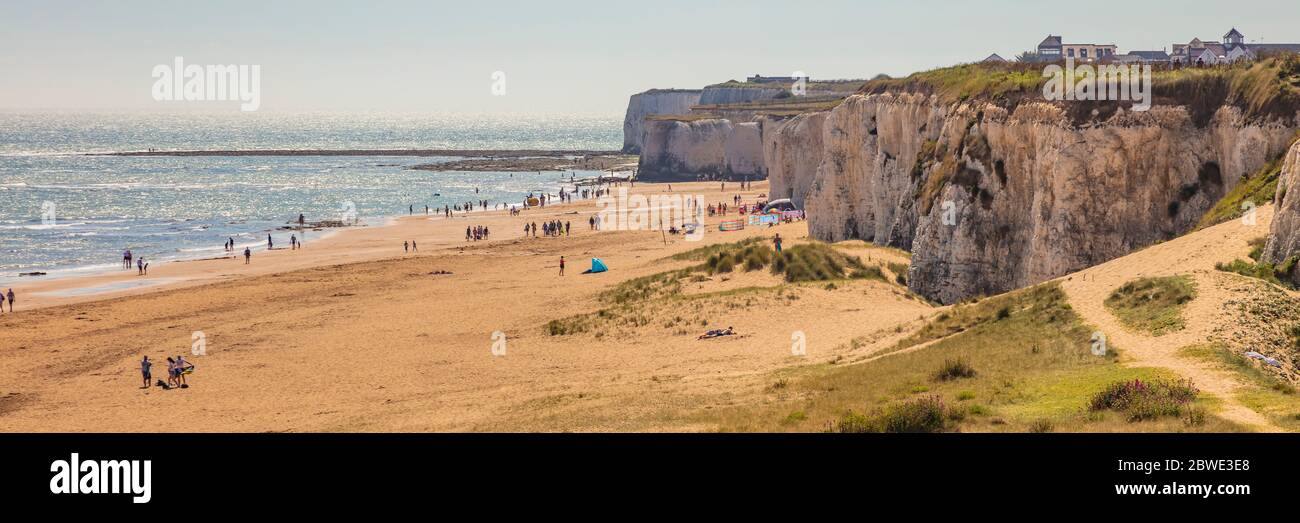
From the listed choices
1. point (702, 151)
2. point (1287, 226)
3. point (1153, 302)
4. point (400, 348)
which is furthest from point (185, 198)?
point (1287, 226)

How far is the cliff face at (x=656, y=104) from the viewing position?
178625 millimetres

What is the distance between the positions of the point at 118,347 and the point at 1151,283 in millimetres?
28152

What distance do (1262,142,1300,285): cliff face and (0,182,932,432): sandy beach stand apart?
8165 millimetres

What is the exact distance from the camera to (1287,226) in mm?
20656

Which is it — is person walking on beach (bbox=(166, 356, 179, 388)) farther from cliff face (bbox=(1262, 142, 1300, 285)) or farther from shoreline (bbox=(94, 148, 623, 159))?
shoreline (bbox=(94, 148, 623, 159))

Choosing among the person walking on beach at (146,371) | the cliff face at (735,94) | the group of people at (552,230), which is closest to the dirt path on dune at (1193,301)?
the person walking on beach at (146,371)

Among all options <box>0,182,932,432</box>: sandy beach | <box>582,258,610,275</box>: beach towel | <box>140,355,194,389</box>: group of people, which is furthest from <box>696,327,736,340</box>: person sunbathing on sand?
<box>582,258,610,275</box>: beach towel

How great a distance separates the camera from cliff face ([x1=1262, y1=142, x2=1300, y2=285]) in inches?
799
